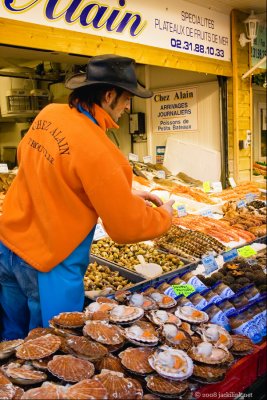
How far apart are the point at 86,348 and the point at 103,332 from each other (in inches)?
4.6

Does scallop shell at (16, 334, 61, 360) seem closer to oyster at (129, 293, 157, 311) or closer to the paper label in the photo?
oyster at (129, 293, 157, 311)

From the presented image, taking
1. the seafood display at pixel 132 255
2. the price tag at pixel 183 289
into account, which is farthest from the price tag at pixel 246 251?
the price tag at pixel 183 289

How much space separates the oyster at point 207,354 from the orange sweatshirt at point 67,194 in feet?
1.96

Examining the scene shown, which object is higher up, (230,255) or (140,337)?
(140,337)

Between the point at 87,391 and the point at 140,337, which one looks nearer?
the point at 87,391

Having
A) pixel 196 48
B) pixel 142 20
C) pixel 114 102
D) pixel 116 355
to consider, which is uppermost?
pixel 142 20

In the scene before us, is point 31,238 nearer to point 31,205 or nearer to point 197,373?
Answer: point 31,205

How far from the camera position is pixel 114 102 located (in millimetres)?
2092

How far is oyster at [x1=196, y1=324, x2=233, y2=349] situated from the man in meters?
0.52

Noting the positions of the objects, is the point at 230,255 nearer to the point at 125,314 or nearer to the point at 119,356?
the point at 125,314

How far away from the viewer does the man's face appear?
207cm

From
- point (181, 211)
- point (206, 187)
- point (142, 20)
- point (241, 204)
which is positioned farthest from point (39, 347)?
point (206, 187)

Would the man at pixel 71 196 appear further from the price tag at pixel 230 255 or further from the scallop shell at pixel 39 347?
the price tag at pixel 230 255

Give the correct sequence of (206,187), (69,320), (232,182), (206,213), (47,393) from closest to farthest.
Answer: (47,393) → (69,320) → (206,213) → (206,187) → (232,182)
